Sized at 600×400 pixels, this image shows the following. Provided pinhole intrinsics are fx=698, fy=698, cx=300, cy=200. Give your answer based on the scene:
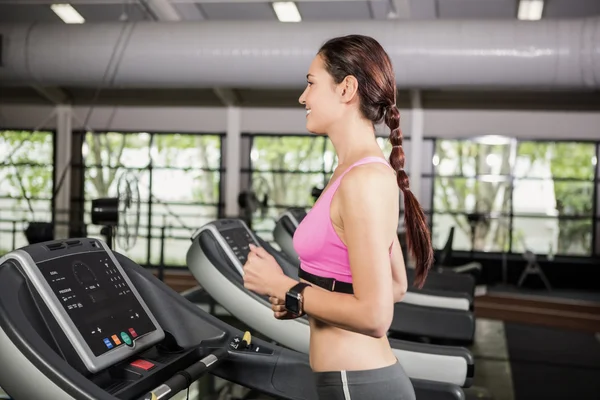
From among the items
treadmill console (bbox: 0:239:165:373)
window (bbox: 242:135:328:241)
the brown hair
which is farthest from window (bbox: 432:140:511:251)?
the brown hair

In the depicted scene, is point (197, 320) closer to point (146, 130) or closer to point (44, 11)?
point (44, 11)

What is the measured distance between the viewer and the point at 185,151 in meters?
10.4

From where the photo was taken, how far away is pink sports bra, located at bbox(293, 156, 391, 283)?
113 cm

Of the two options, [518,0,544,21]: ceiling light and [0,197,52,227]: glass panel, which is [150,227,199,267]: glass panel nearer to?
[0,197,52,227]: glass panel

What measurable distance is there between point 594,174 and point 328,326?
8.81 meters

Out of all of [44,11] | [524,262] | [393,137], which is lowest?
[524,262]

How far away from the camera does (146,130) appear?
10203mm

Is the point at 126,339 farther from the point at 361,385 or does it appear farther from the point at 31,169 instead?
the point at 31,169

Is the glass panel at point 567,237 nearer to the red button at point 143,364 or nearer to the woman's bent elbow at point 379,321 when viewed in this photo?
the red button at point 143,364

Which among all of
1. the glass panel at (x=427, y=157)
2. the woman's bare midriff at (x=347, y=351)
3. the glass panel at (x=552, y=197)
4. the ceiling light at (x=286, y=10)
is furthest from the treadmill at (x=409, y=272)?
the glass panel at (x=552, y=197)

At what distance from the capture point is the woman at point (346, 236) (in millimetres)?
1083

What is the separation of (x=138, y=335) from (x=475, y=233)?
27.6 feet

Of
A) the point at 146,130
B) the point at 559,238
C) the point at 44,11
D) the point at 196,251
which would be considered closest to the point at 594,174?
the point at 559,238

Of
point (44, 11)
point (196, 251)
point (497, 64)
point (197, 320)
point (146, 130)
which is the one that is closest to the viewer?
point (197, 320)
